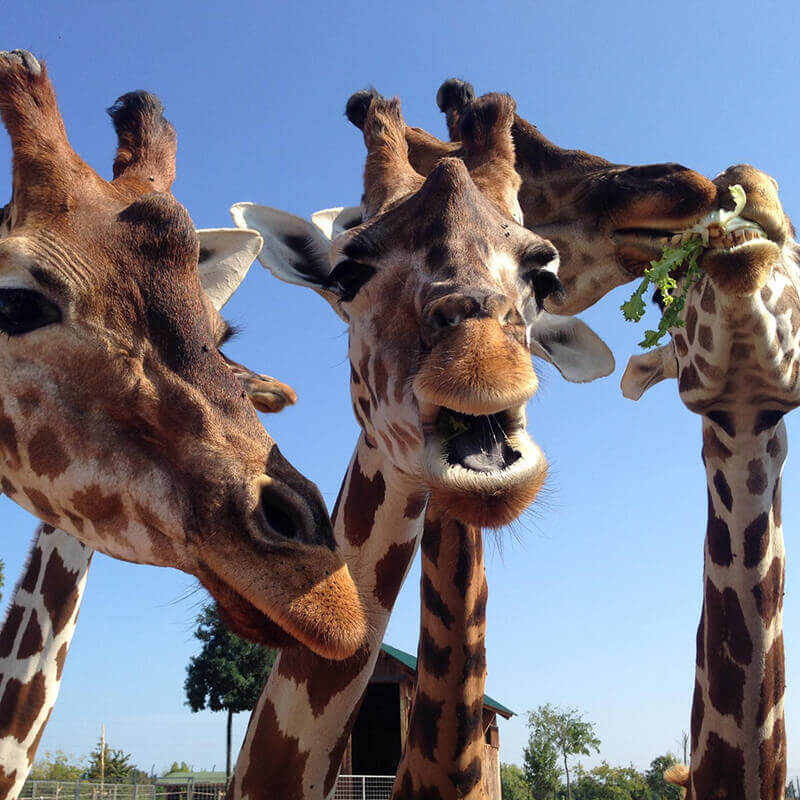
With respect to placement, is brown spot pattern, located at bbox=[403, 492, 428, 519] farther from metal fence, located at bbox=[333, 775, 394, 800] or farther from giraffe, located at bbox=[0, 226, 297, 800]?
metal fence, located at bbox=[333, 775, 394, 800]

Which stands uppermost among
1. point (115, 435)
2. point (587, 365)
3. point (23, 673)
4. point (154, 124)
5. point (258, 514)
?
point (154, 124)

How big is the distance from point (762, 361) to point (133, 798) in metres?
28.3

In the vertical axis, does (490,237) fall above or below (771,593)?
above

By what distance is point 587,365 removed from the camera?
5430mm

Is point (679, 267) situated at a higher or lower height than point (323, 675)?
higher

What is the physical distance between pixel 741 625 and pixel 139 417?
11.1 feet

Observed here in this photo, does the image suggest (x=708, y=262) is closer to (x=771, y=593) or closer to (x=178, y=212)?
(x=771, y=593)

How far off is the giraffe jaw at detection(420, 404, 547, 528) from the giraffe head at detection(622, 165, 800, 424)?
173cm

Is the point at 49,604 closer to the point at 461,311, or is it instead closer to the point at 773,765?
the point at 461,311

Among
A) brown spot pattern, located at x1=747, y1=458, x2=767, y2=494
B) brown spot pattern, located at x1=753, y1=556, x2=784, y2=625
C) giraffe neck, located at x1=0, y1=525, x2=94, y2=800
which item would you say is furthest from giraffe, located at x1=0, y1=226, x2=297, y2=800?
brown spot pattern, located at x1=753, y1=556, x2=784, y2=625

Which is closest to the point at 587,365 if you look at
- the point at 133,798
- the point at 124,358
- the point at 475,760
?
the point at 475,760

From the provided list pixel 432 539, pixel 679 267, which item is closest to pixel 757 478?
pixel 679 267

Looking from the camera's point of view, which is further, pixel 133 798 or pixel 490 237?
pixel 133 798

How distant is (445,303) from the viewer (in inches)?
131
